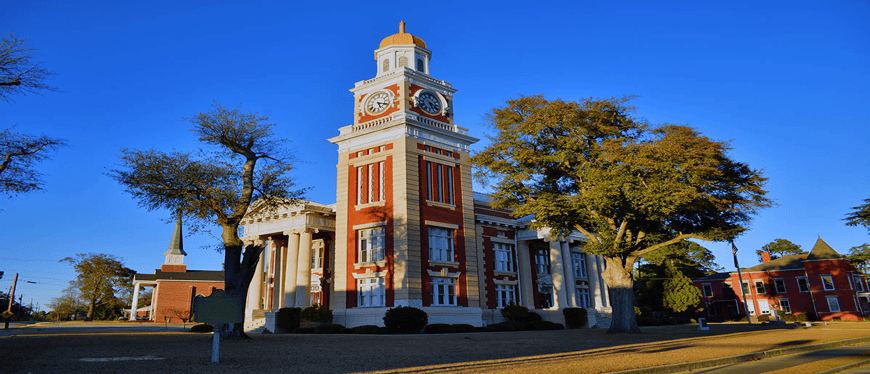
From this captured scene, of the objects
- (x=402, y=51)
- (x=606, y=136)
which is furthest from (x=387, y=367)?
(x=402, y=51)

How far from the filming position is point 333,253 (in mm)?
42938

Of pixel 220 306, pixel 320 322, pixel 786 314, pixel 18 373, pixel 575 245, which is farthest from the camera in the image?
pixel 786 314

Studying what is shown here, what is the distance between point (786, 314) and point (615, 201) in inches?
2027

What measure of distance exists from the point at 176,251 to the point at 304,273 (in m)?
48.8

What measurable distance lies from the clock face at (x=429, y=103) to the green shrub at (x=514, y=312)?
16.3 metres

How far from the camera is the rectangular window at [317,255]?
4320cm

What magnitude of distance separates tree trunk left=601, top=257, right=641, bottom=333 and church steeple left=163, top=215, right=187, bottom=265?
67656 mm

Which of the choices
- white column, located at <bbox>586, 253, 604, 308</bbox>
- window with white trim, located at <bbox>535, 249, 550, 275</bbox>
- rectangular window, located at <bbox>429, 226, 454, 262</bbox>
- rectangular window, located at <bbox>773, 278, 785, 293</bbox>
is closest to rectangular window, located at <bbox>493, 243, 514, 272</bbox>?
window with white trim, located at <bbox>535, 249, 550, 275</bbox>

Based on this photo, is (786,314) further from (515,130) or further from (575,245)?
(515,130)

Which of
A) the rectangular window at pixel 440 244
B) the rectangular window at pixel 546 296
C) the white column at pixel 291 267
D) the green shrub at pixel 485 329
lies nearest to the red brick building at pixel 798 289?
the rectangular window at pixel 546 296

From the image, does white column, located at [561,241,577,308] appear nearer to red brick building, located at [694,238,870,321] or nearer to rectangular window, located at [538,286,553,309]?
rectangular window, located at [538,286,553,309]

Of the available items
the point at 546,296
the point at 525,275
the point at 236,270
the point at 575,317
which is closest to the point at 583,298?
the point at 546,296

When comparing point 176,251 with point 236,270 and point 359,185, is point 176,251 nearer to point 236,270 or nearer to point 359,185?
point 359,185

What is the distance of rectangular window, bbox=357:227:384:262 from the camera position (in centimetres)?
3747
